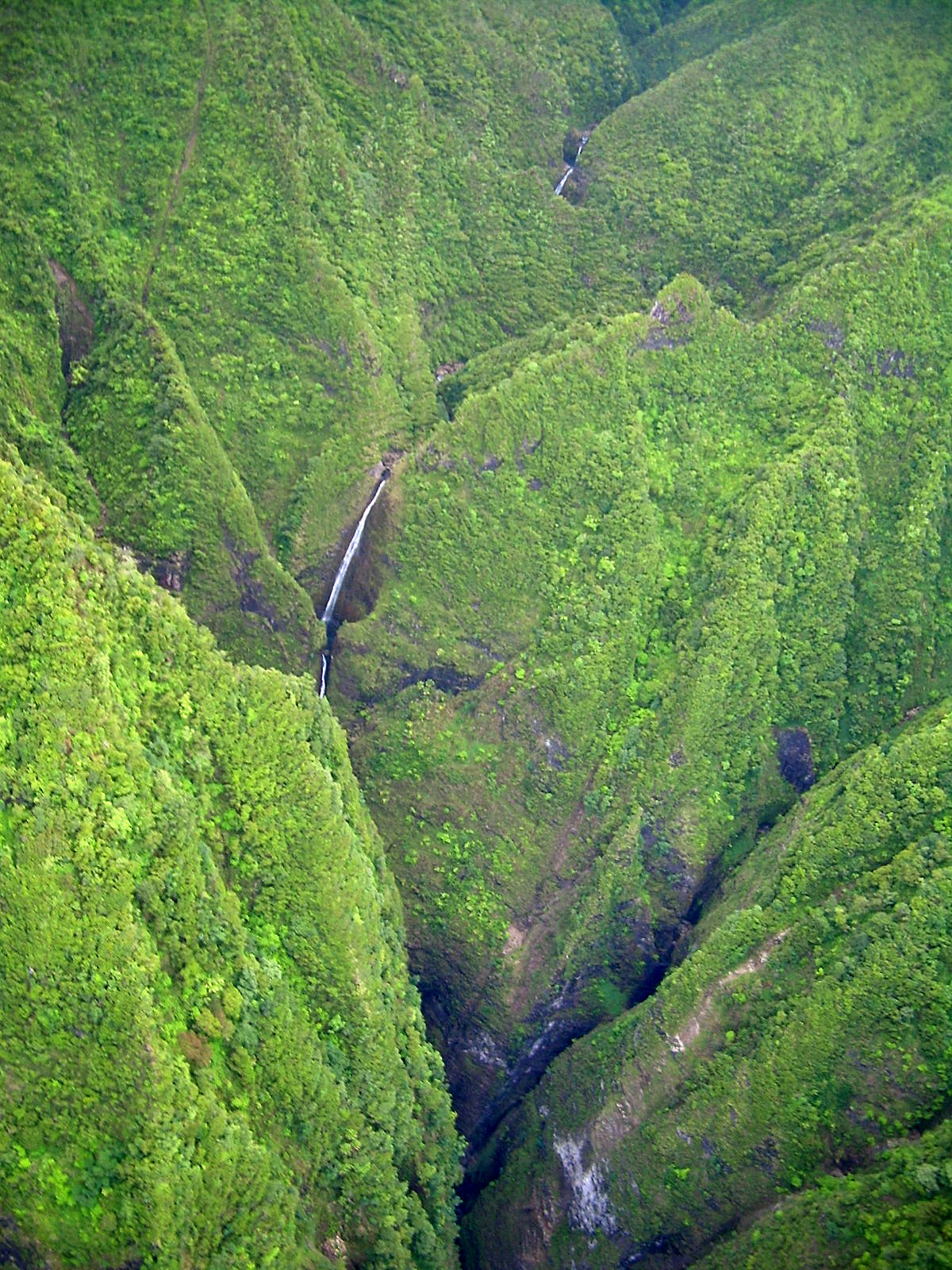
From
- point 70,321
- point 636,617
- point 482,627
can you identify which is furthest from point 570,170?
point 70,321

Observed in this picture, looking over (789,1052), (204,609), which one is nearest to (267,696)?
(204,609)

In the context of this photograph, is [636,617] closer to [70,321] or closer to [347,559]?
[347,559]

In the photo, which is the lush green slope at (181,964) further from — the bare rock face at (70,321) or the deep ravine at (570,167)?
the deep ravine at (570,167)

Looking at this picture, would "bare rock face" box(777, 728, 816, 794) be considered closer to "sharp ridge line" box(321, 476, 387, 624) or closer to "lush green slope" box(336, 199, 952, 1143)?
"lush green slope" box(336, 199, 952, 1143)

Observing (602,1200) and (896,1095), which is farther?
(602,1200)

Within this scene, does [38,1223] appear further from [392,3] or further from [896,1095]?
[392,3]

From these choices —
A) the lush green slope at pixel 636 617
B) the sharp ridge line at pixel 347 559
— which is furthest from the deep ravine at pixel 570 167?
the sharp ridge line at pixel 347 559

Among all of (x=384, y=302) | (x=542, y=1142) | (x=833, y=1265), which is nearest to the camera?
(x=833, y=1265)
